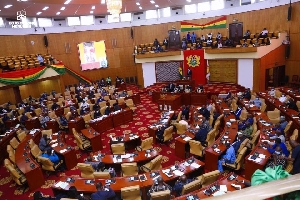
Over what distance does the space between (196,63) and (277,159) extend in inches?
555

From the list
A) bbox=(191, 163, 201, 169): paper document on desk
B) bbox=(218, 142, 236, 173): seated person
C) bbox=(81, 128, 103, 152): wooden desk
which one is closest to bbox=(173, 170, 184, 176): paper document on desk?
bbox=(191, 163, 201, 169): paper document on desk

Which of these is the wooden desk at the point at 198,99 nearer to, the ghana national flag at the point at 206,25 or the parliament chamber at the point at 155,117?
the parliament chamber at the point at 155,117

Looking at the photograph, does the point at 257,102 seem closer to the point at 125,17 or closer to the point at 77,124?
the point at 77,124

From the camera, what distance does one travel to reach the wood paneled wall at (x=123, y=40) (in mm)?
17312

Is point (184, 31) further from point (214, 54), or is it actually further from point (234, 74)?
point (234, 74)

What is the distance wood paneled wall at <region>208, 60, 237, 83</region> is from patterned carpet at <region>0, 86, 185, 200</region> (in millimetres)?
6586


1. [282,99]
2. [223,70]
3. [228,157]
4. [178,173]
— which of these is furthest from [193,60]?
[178,173]

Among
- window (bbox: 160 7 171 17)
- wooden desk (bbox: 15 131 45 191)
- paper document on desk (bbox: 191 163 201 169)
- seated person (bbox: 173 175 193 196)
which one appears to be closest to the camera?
seated person (bbox: 173 175 193 196)

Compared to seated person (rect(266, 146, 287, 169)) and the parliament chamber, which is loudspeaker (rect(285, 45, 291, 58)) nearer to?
the parliament chamber

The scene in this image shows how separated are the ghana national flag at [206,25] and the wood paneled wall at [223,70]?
2.82 m

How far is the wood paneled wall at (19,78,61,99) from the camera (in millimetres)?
19234

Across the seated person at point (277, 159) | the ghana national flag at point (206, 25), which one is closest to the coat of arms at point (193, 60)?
the ghana national flag at point (206, 25)

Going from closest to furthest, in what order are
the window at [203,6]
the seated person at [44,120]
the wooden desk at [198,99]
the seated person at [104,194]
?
the seated person at [104,194] → the seated person at [44,120] → the wooden desk at [198,99] → the window at [203,6]

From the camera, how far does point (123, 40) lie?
80.2 ft
